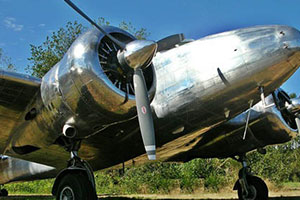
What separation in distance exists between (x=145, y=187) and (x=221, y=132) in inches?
370

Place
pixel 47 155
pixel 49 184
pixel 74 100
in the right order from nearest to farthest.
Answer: pixel 74 100, pixel 47 155, pixel 49 184

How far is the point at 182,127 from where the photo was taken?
585 centimetres

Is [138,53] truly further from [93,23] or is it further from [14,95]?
[14,95]

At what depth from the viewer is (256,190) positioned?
812 cm

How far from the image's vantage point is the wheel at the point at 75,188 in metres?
4.78

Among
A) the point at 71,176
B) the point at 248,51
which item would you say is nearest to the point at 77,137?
the point at 71,176

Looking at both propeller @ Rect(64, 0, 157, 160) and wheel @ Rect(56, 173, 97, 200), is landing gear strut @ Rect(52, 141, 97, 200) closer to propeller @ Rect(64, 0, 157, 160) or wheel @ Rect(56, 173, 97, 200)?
wheel @ Rect(56, 173, 97, 200)

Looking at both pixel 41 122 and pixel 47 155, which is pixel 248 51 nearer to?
pixel 41 122

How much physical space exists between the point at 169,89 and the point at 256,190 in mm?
4209

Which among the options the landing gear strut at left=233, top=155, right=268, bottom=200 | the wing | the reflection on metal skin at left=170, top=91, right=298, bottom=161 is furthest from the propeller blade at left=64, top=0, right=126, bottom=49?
the landing gear strut at left=233, top=155, right=268, bottom=200

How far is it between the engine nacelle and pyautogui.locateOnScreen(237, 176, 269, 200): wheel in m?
4.63

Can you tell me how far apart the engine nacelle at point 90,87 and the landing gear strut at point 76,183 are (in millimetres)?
552

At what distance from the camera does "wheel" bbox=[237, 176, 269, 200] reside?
7984 mm

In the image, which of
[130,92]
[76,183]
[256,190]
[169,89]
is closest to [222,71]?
[169,89]
